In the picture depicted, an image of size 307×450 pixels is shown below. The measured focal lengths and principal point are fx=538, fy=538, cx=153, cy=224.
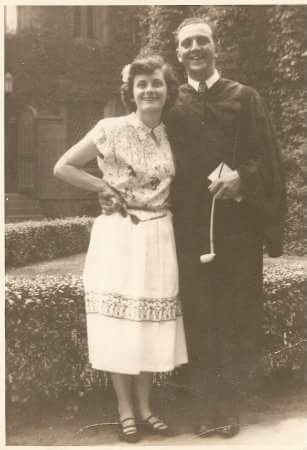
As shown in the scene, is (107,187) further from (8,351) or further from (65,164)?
(8,351)

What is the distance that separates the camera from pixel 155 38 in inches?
308

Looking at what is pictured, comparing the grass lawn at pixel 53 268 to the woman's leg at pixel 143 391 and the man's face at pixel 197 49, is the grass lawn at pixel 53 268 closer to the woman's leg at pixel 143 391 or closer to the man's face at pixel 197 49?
the woman's leg at pixel 143 391

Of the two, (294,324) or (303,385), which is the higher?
(294,324)

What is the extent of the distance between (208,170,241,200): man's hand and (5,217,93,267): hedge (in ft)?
12.7

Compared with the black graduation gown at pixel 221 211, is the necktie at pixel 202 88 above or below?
above

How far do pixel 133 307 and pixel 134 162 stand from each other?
721 millimetres

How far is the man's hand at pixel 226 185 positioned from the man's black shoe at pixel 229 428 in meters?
1.18

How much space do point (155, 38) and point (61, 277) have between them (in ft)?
18.0

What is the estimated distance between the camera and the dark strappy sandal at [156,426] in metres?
2.79

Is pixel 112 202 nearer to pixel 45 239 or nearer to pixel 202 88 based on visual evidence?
pixel 202 88

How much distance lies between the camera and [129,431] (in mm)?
2746

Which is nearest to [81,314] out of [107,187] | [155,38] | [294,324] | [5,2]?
[107,187]

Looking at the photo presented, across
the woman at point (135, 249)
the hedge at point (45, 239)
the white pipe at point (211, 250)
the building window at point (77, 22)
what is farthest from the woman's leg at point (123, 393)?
the building window at point (77, 22)

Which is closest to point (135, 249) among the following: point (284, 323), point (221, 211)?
point (221, 211)
